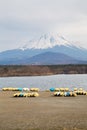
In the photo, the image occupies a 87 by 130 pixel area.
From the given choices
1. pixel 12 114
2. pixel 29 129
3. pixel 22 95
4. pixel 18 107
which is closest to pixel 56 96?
pixel 22 95

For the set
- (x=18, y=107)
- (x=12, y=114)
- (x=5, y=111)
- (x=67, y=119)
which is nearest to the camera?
(x=67, y=119)

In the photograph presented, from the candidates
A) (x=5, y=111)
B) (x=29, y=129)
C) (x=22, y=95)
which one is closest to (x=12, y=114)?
(x=5, y=111)

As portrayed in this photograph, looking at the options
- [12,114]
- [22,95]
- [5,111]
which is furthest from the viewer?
[22,95]

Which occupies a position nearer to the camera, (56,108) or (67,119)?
(67,119)

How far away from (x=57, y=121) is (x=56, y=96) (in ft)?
98.0

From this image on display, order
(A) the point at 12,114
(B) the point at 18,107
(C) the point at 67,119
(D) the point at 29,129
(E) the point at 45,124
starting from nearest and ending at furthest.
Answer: (D) the point at 29,129 < (E) the point at 45,124 < (C) the point at 67,119 < (A) the point at 12,114 < (B) the point at 18,107

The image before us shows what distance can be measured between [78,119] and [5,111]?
1197cm

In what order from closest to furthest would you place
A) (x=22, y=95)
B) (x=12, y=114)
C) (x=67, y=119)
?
(x=67, y=119) < (x=12, y=114) < (x=22, y=95)

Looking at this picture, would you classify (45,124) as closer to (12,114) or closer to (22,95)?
(12,114)

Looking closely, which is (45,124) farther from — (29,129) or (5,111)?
(5,111)

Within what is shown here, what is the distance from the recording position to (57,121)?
1478 inches

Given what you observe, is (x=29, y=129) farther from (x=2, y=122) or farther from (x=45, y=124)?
(x=2, y=122)

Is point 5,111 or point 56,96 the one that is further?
point 56,96

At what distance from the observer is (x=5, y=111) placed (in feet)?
152
